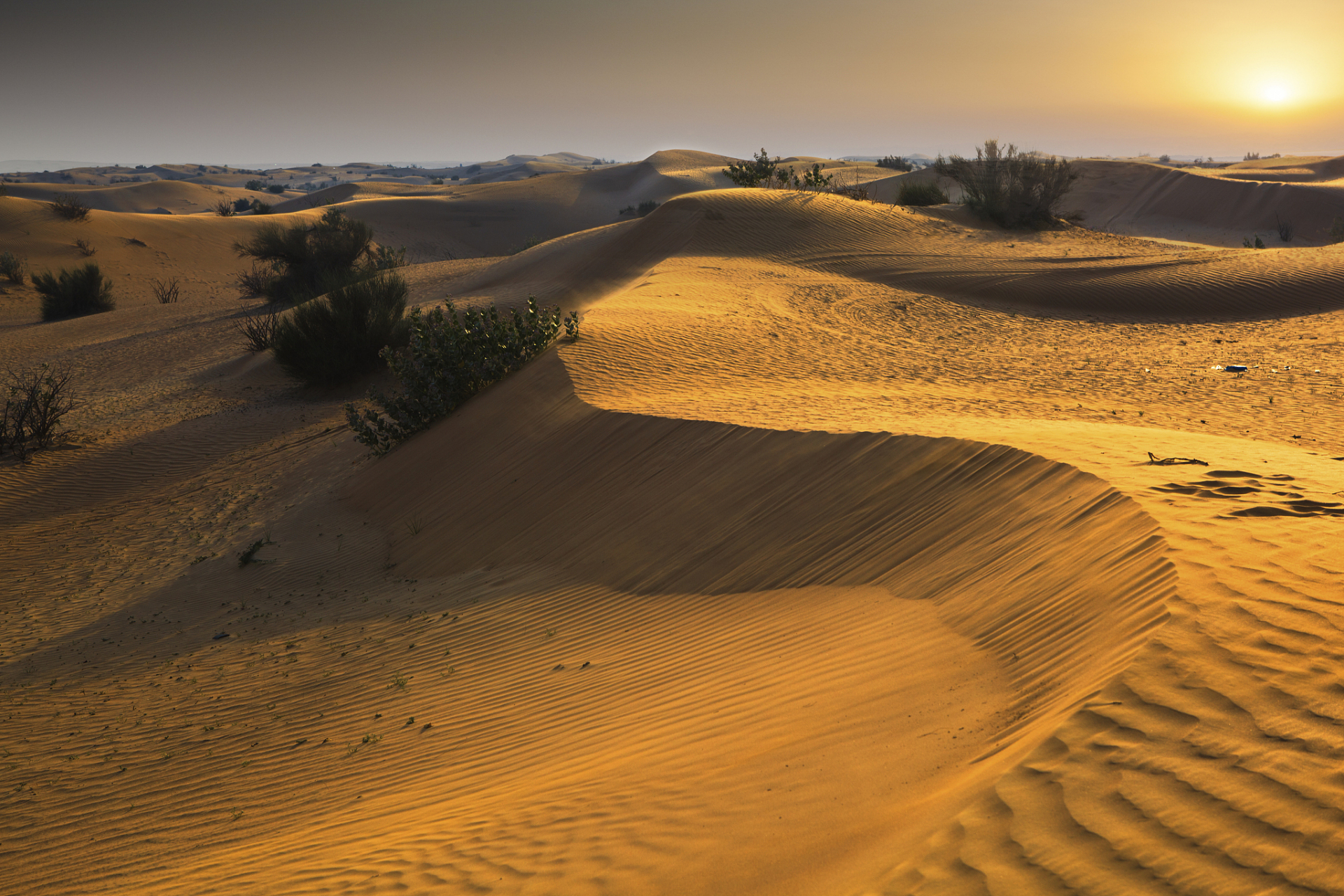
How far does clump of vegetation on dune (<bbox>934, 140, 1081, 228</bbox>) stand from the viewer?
27641 millimetres

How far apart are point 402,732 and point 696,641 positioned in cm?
197

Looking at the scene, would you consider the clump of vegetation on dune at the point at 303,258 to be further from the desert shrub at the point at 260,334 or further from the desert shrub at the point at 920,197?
the desert shrub at the point at 920,197

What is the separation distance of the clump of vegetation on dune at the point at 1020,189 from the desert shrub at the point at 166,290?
27.3 meters

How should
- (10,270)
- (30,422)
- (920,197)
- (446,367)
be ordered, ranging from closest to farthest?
(446,367)
(30,422)
(920,197)
(10,270)

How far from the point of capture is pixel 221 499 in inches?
480

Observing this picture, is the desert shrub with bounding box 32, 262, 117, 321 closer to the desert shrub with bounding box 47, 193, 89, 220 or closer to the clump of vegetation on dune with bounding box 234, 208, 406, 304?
the clump of vegetation on dune with bounding box 234, 208, 406, 304

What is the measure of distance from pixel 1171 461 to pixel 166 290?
37482 millimetres

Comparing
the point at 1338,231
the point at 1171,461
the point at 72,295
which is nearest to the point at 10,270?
the point at 72,295

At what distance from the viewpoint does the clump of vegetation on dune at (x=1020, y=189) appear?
27.6m

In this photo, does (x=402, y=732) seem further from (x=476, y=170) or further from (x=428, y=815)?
(x=476, y=170)

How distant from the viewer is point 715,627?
19.9ft

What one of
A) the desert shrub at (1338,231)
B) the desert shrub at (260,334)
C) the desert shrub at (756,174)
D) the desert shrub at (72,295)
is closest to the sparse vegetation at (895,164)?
the desert shrub at (756,174)

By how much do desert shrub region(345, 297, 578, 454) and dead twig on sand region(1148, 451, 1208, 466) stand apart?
8542 mm

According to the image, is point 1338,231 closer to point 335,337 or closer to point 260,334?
point 335,337
